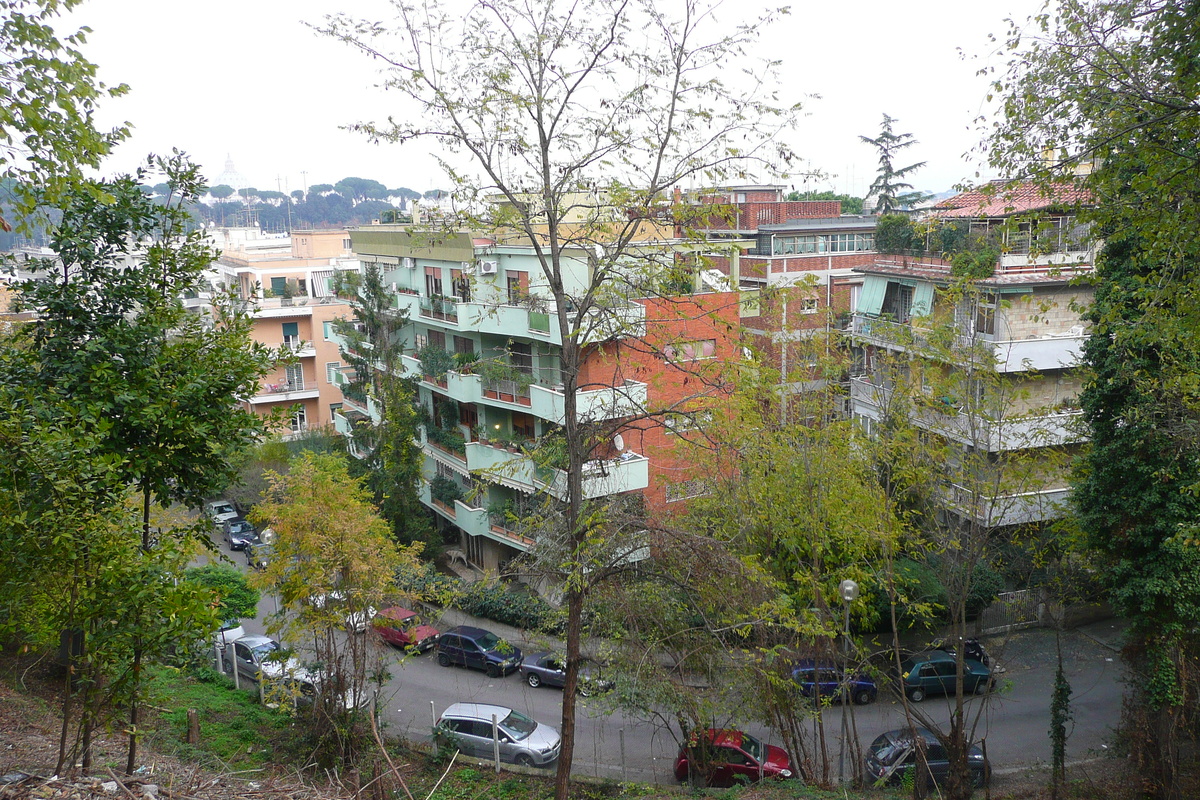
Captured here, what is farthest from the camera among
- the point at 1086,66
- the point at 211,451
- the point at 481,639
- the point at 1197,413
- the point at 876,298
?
the point at 876,298

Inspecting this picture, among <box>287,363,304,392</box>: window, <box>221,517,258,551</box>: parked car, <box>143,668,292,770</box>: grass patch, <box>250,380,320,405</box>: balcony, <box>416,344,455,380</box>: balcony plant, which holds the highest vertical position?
<box>416,344,455,380</box>: balcony plant

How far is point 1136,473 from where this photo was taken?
1384cm

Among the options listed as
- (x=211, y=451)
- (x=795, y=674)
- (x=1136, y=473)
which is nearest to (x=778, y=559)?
(x=795, y=674)

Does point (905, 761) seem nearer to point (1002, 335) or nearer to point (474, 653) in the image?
point (474, 653)

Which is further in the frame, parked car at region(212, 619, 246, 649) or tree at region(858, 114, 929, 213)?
tree at region(858, 114, 929, 213)

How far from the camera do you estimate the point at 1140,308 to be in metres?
8.91

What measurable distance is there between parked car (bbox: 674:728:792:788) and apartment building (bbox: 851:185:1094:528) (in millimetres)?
5515

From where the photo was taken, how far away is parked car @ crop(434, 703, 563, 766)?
14.8m

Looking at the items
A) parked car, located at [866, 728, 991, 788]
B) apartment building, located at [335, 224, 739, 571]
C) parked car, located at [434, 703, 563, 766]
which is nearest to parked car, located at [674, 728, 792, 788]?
parked car, located at [866, 728, 991, 788]

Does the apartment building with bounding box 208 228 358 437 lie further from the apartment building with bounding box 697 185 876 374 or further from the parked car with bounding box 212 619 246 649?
the apartment building with bounding box 697 185 876 374

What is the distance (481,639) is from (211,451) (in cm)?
1306

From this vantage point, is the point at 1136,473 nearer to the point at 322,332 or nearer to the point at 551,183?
the point at 551,183

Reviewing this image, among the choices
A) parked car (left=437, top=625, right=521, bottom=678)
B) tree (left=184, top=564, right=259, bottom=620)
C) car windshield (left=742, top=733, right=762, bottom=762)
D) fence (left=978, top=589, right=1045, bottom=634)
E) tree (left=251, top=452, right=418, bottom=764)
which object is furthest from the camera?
fence (left=978, top=589, right=1045, bottom=634)

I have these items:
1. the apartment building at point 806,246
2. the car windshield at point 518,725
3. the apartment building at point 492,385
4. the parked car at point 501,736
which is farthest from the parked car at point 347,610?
the apartment building at point 806,246
